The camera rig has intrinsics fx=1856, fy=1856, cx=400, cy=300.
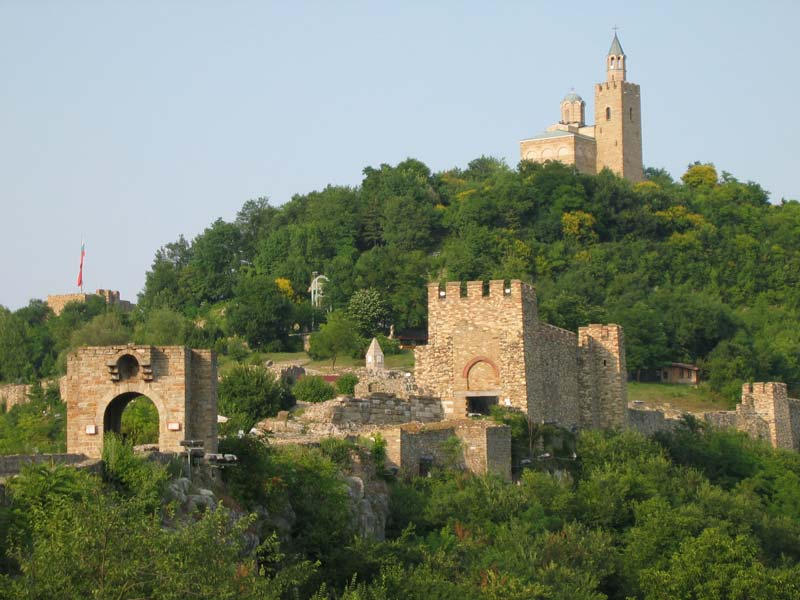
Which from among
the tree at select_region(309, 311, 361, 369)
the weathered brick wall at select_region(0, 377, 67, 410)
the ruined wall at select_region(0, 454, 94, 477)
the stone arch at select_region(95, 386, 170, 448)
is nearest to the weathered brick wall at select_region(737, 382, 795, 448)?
the tree at select_region(309, 311, 361, 369)

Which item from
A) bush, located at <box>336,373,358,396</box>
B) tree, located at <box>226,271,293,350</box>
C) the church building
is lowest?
bush, located at <box>336,373,358,396</box>

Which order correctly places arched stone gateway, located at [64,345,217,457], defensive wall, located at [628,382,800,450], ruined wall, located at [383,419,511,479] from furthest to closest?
defensive wall, located at [628,382,800,450] → ruined wall, located at [383,419,511,479] → arched stone gateway, located at [64,345,217,457]

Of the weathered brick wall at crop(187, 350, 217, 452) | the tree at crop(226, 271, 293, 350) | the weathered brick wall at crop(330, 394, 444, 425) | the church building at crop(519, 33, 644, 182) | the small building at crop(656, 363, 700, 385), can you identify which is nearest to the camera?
the weathered brick wall at crop(187, 350, 217, 452)

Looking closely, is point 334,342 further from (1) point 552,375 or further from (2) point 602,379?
(1) point 552,375

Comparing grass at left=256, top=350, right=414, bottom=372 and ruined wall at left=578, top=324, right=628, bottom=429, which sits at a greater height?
grass at left=256, top=350, right=414, bottom=372

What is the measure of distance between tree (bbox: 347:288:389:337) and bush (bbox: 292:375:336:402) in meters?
25.5

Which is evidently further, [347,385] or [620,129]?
[620,129]

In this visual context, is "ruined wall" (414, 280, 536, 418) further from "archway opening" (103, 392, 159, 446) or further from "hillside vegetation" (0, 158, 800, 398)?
"hillside vegetation" (0, 158, 800, 398)

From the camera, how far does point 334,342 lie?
72.1 metres

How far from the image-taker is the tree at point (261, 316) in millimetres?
75812

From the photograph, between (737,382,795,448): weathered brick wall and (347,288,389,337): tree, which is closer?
(737,382,795,448): weathered brick wall

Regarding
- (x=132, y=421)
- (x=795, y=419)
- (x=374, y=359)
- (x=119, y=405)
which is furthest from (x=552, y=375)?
(x=374, y=359)

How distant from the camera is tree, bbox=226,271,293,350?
249 ft

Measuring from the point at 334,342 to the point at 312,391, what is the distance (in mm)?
24449
